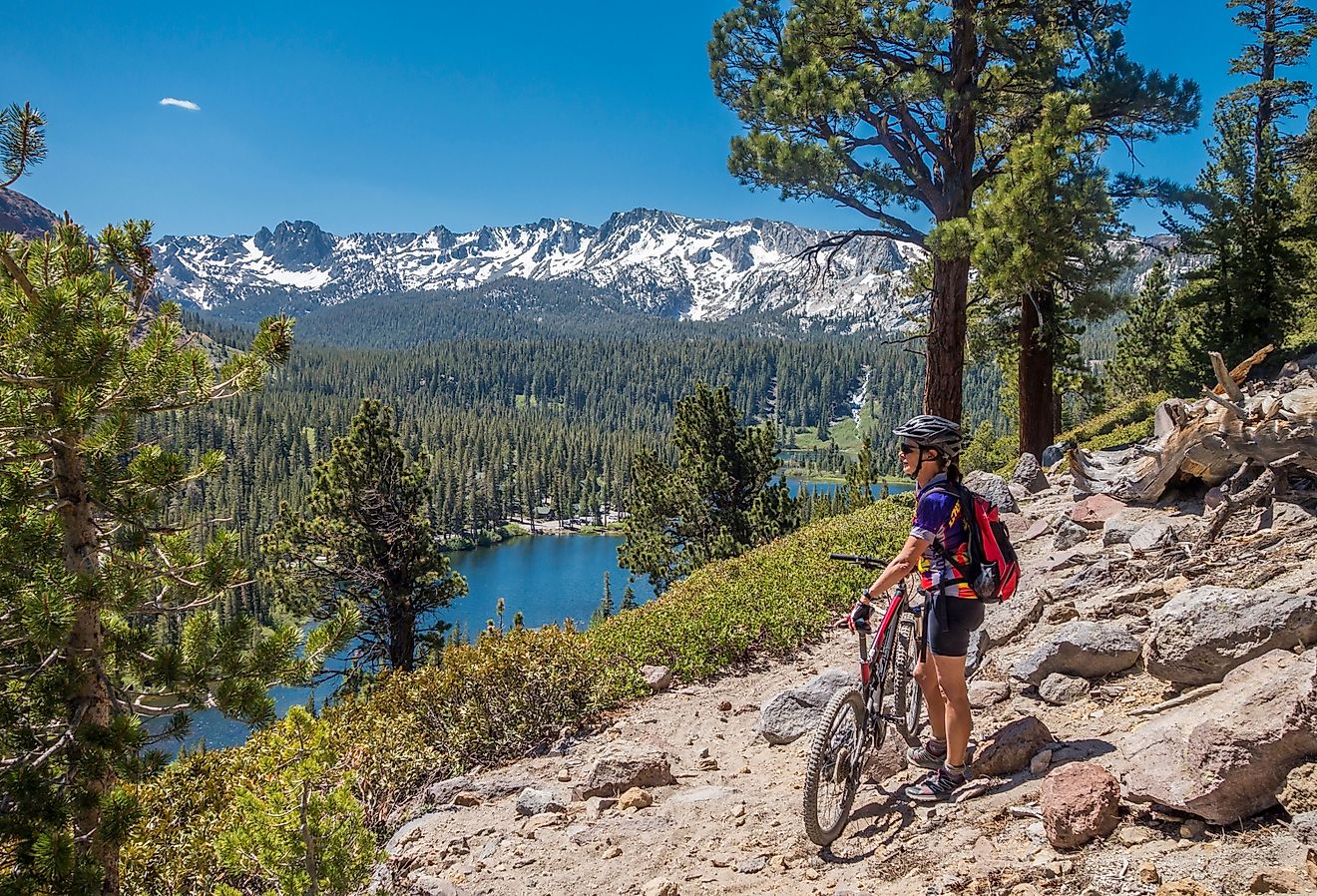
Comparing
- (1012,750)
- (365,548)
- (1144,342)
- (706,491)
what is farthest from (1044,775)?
(1144,342)

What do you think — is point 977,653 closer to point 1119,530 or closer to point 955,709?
point 955,709

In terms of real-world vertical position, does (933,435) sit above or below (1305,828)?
above

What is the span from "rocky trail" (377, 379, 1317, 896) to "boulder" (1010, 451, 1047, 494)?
4162 mm

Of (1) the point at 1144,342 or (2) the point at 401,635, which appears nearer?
(2) the point at 401,635

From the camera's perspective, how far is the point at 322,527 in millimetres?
19828

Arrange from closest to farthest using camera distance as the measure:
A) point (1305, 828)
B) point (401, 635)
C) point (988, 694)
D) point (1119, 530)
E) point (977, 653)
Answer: point (1305, 828)
point (988, 694)
point (977, 653)
point (1119, 530)
point (401, 635)

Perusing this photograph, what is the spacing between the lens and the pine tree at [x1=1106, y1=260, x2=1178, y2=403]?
3612 cm

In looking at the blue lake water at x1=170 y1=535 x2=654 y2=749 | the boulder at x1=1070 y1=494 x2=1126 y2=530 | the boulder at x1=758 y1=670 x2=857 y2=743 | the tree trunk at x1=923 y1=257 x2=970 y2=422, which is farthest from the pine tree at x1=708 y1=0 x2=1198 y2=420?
the blue lake water at x1=170 y1=535 x2=654 y2=749

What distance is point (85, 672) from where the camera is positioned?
4.69m

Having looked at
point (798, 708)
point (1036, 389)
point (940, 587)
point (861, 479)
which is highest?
point (1036, 389)

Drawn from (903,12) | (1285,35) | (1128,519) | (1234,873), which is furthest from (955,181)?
(1285,35)

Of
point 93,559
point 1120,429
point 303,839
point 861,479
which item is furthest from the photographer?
point 861,479

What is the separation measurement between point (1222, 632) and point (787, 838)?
9.10 ft

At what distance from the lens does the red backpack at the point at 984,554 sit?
4199 millimetres
